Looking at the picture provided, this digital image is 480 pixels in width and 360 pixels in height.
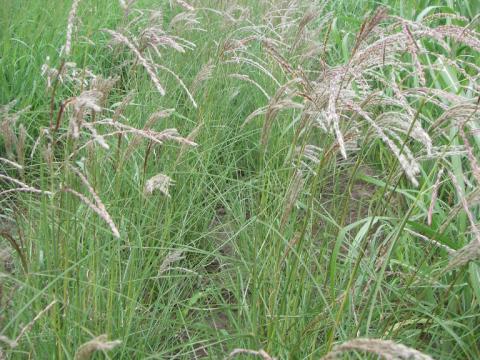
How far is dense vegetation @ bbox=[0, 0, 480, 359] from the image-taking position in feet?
4.23

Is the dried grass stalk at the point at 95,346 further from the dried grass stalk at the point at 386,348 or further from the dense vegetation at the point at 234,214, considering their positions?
the dried grass stalk at the point at 386,348

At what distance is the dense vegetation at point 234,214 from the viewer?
129 centimetres

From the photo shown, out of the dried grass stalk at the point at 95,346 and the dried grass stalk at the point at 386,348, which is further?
Result: the dried grass stalk at the point at 95,346

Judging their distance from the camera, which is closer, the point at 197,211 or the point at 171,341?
the point at 171,341

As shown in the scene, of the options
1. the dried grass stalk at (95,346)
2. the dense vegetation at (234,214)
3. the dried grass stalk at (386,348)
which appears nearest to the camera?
the dried grass stalk at (386,348)

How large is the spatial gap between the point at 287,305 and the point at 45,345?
0.56 metres

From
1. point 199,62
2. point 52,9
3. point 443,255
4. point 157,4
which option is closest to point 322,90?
point 443,255

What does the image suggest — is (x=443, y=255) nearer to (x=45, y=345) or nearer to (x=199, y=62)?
(x=45, y=345)

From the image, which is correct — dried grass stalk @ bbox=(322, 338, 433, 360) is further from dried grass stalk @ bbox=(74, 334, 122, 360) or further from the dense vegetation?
dried grass stalk @ bbox=(74, 334, 122, 360)

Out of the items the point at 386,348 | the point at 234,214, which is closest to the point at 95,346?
the point at 386,348

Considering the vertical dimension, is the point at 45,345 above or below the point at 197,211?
above

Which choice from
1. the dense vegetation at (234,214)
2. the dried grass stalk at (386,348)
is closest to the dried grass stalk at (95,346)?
the dense vegetation at (234,214)

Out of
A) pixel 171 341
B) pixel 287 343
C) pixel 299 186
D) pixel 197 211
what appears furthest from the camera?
pixel 197 211

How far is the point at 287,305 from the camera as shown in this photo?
1.58 metres
